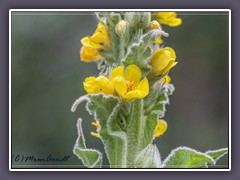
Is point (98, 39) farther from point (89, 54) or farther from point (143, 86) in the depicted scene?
point (143, 86)

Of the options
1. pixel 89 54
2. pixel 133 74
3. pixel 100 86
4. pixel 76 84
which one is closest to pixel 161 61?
pixel 133 74

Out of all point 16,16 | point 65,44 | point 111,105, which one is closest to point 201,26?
point 65,44

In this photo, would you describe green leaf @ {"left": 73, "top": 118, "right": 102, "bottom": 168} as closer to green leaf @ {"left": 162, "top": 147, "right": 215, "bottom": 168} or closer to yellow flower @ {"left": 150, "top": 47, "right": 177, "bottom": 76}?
green leaf @ {"left": 162, "top": 147, "right": 215, "bottom": 168}

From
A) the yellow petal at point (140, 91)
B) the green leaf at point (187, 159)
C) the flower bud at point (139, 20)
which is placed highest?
the flower bud at point (139, 20)

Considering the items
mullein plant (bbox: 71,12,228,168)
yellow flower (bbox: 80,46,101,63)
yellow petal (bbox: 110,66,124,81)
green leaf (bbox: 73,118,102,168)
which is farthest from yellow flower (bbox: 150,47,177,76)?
green leaf (bbox: 73,118,102,168)

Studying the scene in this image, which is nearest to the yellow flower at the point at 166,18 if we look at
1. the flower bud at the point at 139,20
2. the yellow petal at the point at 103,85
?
the flower bud at the point at 139,20

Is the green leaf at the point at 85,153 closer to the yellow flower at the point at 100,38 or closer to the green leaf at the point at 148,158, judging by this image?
the green leaf at the point at 148,158
